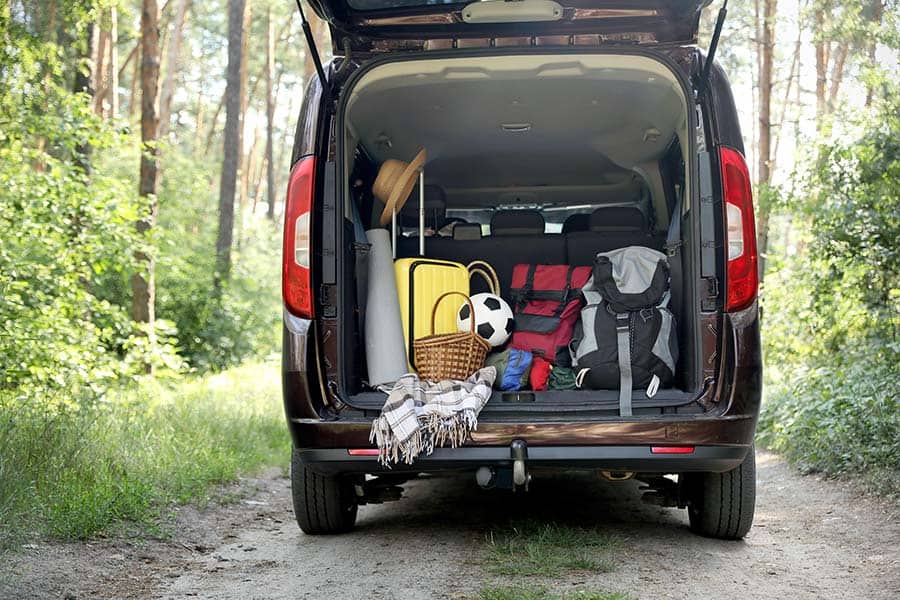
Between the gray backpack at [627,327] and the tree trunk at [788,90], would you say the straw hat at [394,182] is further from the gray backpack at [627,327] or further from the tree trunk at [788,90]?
the tree trunk at [788,90]

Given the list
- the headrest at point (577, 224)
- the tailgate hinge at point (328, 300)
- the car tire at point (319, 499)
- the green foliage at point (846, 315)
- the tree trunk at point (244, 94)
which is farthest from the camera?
the tree trunk at point (244, 94)

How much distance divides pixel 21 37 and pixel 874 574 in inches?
336

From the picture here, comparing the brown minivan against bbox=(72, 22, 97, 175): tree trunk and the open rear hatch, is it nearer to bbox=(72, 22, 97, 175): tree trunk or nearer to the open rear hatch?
the open rear hatch

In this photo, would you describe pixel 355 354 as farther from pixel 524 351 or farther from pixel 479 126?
pixel 479 126

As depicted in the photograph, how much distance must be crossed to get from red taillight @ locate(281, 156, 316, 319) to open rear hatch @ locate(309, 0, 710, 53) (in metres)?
0.73

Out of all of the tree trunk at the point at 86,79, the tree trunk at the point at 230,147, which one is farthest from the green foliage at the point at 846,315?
the tree trunk at the point at 230,147

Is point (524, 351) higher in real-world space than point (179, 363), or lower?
higher

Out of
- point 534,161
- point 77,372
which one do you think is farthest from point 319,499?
point 77,372

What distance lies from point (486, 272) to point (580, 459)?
5.61ft

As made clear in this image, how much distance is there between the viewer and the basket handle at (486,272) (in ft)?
17.4

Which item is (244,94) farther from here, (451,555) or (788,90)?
(451,555)

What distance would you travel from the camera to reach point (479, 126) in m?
5.63

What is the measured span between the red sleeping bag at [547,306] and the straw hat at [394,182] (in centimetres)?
71

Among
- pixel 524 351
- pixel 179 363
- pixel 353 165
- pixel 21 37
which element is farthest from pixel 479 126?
pixel 179 363
